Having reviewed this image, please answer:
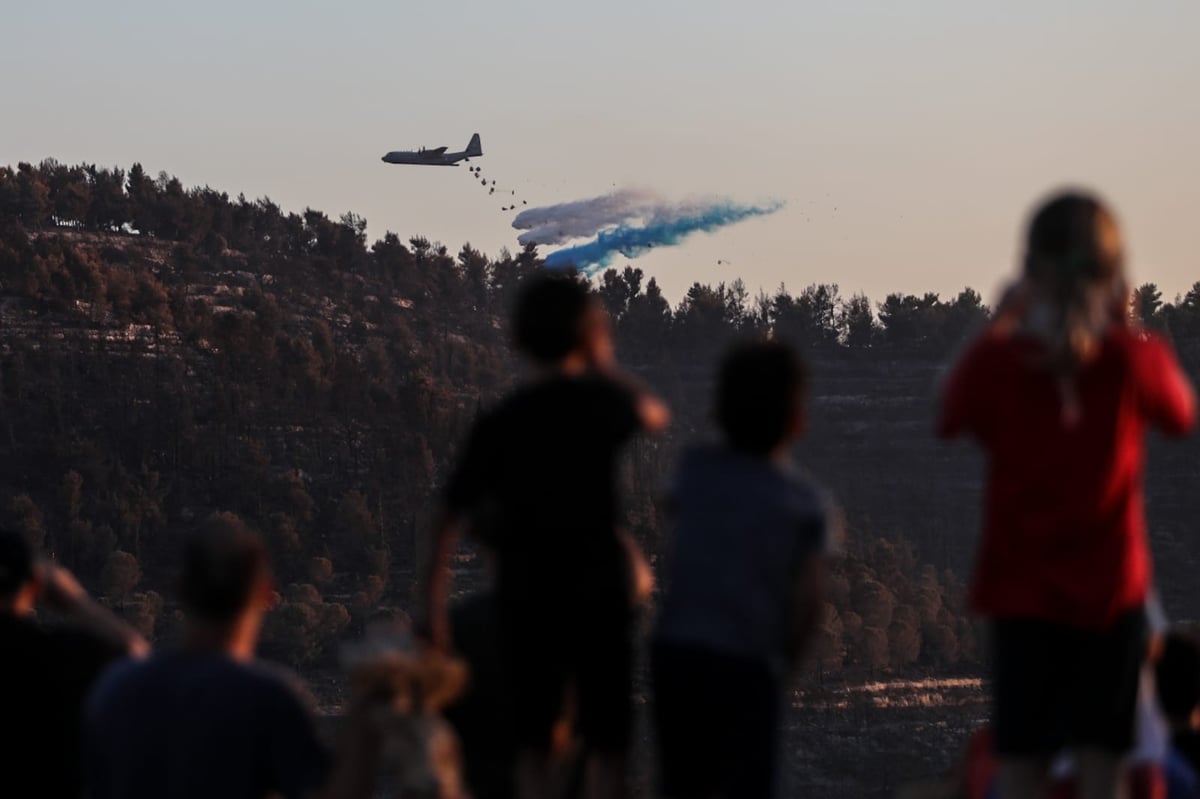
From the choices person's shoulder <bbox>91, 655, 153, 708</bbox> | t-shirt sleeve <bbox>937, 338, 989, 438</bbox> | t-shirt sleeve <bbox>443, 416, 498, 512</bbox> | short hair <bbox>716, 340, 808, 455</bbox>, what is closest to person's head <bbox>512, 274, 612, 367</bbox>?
t-shirt sleeve <bbox>443, 416, 498, 512</bbox>

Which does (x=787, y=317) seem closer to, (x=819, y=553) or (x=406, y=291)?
(x=406, y=291)

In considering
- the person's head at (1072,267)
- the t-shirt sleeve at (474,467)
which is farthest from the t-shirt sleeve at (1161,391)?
the t-shirt sleeve at (474,467)

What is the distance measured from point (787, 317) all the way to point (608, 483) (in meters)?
112

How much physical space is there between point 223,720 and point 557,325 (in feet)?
5.15

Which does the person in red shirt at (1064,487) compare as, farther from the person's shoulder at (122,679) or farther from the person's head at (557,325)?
the person's shoulder at (122,679)

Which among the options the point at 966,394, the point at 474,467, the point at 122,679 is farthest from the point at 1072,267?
the point at 122,679

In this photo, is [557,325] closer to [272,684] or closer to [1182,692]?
[272,684]

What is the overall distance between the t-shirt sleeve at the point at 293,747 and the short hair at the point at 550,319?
1369 millimetres

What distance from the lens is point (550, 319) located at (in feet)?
21.6

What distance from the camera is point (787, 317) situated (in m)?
118

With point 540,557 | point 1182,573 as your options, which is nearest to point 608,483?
point 540,557

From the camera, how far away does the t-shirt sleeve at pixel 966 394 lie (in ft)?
20.0

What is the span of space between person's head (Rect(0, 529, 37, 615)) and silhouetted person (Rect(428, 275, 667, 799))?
122 cm

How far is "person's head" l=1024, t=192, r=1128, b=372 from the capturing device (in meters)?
5.95
